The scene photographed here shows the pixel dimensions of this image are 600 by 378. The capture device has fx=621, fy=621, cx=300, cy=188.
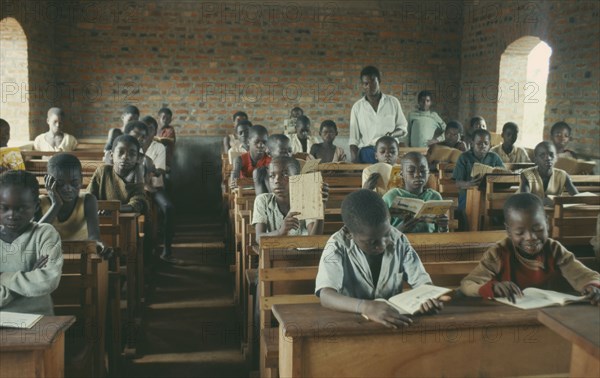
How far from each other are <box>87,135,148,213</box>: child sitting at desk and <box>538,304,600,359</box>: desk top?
11.4ft

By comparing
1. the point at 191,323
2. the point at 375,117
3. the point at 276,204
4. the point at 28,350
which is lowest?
the point at 191,323

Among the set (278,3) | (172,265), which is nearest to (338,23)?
(278,3)

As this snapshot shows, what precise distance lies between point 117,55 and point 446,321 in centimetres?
914

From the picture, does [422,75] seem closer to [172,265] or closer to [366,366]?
[172,265]

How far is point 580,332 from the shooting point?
6.16ft

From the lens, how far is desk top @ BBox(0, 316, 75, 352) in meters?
2.09

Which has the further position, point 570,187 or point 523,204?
point 570,187

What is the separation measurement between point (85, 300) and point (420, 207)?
6.23ft

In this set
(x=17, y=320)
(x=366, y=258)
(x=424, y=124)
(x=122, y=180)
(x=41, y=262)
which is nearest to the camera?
(x=17, y=320)

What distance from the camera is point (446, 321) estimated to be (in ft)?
7.14

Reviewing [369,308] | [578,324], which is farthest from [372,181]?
[578,324]

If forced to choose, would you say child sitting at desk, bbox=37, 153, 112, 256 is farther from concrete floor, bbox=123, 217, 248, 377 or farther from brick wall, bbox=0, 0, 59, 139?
brick wall, bbox=0, 0, 59, 139

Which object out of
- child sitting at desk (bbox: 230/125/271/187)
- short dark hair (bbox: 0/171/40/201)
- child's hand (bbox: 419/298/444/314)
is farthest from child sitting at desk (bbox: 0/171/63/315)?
child sitting at desk (bbox: 230/125/271/187)

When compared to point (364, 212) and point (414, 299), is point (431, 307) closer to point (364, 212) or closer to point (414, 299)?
point (414, 299)
